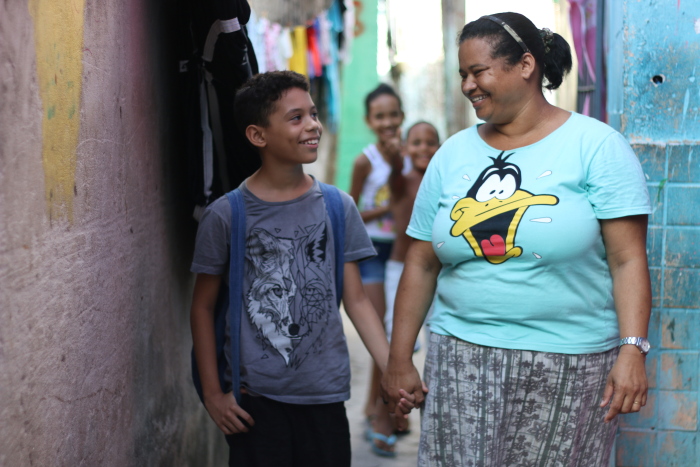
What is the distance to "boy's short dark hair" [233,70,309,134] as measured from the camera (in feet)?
8.82

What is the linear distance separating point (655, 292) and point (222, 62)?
1879mm

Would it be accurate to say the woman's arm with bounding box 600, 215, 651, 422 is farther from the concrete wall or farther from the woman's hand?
the concrete wall

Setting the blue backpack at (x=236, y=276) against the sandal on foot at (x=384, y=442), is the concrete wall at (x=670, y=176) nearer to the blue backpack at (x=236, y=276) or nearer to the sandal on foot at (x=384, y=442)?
the blue backpack at (x=236, y=276)

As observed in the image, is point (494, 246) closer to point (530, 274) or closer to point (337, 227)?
point (530, 274)

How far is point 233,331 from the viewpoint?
2.55 m

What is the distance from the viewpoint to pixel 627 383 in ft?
7.06

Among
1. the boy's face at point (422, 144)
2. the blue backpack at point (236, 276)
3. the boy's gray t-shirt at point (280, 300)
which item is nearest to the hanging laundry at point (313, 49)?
the boy's face at point (422, 144)

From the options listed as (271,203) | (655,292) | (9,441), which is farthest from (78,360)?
(655,292)

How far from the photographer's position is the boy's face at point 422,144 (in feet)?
15.0

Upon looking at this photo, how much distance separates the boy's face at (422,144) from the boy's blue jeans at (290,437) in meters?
2.19

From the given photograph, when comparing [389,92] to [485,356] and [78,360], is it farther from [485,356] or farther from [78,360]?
[78,360]

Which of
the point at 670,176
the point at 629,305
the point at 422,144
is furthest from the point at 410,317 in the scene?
the point at 422,144

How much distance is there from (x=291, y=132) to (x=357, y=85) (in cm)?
897

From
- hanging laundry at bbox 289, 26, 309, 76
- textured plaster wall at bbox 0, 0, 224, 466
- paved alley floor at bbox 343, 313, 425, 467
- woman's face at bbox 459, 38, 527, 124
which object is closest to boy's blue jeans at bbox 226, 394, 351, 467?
→ textured plaster wall at bbox 0, 0, 224, 466
